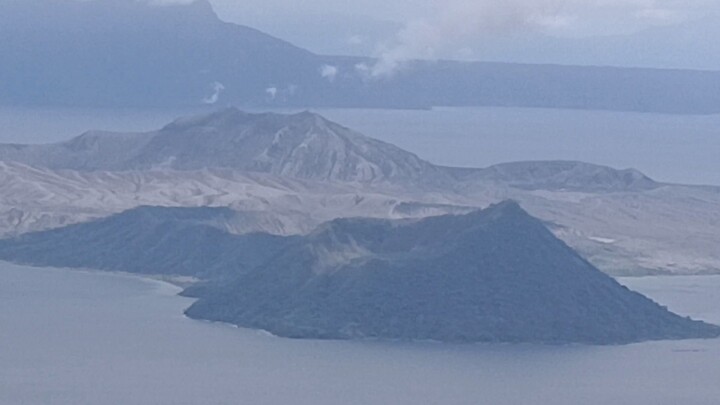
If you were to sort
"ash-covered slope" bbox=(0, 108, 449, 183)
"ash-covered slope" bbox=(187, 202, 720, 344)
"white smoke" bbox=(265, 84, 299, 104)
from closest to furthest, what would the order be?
"ash-covered slope" bbox=(187, 202, 720, 344) < "ash-covered slope" bbox=(0, 108, 449, 183) < "white smoke" bbox=(265, 84, 299, 104)

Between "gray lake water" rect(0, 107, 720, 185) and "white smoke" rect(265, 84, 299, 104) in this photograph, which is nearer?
"gray lake water" rect(0, 107, 720, 185)

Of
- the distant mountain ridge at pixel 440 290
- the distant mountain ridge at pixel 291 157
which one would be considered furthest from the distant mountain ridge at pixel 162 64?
the distant mountain ridge at pixel 440 290

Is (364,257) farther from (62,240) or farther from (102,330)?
(62,240)

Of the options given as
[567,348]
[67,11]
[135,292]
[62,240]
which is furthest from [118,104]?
[567,348]

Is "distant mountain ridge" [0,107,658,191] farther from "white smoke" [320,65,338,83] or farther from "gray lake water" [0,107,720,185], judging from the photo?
"white smoke" [320,65,338,83]

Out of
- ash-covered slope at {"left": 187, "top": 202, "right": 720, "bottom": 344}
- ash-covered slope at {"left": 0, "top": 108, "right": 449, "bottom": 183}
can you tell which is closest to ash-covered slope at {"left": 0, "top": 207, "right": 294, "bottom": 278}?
ash-covered slope at {"left": 187, "top": 202, "right": 720, "bottom": 344}
